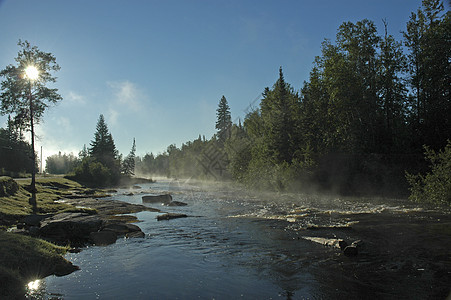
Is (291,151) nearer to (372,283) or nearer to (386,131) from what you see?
(386,131)

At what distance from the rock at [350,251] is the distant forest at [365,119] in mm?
24855

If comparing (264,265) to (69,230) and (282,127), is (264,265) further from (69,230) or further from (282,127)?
(282,127)

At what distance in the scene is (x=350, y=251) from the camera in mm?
10352

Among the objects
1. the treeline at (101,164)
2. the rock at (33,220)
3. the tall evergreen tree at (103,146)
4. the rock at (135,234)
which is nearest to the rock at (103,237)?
the rock at (135,234)

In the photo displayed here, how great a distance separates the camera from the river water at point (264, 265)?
7492 millimetres

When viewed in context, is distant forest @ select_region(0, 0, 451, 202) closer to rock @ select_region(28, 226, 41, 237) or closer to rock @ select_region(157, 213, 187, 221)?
rock @ select_region(157, 213, 187, 221)

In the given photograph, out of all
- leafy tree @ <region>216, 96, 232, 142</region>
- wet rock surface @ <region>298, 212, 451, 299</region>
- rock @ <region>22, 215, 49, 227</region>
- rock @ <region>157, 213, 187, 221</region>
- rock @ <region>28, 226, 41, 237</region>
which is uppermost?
leafy tree @ <region>216, 96, 232, 142</region>

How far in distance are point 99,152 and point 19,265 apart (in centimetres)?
9989

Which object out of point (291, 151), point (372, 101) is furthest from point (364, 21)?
point (291, 151)

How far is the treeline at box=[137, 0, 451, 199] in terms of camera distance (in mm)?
33719

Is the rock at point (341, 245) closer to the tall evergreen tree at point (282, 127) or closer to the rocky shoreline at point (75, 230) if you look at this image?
the rocky shoreline at point (75, 230)

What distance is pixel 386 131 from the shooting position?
37.2m

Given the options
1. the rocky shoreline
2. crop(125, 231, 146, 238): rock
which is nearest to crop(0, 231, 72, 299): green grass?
the rocky shoreline

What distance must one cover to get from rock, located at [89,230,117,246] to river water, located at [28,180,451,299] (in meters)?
0.37
